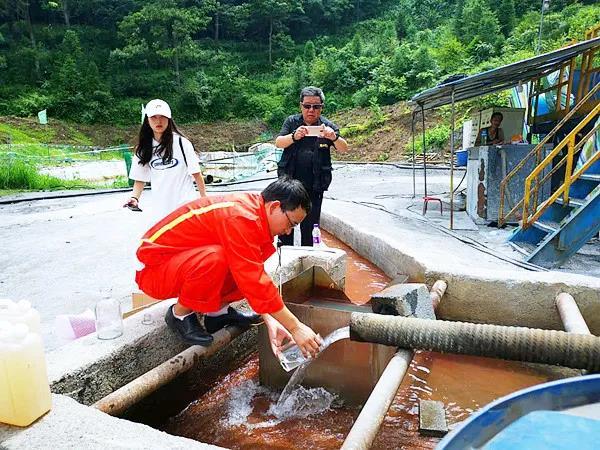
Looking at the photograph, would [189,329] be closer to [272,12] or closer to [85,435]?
[85,435]

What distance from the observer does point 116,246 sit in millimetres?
6703

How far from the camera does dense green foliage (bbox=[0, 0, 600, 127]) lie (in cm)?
3216

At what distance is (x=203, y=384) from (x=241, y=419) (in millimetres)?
446

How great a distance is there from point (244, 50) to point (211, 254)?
56.6m

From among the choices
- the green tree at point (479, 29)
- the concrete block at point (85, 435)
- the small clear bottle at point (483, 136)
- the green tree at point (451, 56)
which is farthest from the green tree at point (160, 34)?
the concrete block at point (85, 435)

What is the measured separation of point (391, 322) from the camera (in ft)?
7.22

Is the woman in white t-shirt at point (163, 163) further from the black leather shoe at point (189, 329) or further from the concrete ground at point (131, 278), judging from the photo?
the black leather shoe at point (189, 329)

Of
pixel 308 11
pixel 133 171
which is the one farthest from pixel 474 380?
pixel 308 11

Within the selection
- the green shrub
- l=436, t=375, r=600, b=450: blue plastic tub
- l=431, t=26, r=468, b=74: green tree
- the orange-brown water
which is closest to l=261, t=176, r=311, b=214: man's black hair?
the orange-brown water

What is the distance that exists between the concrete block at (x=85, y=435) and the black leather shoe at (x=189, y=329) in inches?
34.0

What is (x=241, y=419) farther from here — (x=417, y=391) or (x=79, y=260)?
(x=79, y=260)

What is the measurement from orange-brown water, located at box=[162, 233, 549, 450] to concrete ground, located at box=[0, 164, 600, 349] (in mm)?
670

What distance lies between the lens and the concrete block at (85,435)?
1.46 meters

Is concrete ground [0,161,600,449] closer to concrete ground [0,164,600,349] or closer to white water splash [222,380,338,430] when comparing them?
concrete ground [0,164,600,349]
